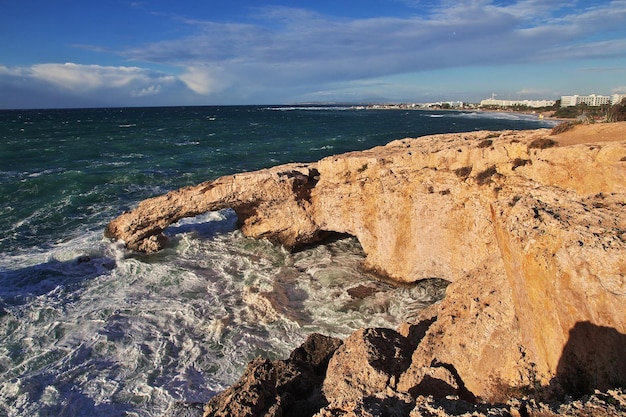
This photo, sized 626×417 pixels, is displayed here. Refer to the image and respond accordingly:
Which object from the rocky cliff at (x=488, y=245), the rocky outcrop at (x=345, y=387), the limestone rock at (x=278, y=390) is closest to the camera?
the rocky outcrop at (x=345, y=387)

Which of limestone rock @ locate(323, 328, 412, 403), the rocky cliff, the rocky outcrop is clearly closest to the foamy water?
the rocky cliff

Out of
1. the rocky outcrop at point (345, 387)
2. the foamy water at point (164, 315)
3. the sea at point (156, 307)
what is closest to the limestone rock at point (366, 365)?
the rocky outcrop at point (345, 387)

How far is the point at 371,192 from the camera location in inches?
537

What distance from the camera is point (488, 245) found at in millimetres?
10773

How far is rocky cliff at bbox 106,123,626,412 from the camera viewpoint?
14.6ft

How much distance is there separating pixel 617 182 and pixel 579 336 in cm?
320

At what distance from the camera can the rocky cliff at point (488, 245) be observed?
4445 mm

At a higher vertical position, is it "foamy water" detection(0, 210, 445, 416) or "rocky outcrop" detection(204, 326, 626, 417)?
"rocky outcrop" detection(204, 326, 626, 417)

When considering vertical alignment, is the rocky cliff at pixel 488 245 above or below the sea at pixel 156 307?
above

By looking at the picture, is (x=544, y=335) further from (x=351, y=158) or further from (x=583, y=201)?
(x=351, y=158)

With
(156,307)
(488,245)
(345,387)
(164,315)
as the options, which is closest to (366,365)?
(345,387)

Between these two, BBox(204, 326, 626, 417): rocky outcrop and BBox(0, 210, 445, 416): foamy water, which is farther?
BBox(0, 210, 445, 416): foamy water

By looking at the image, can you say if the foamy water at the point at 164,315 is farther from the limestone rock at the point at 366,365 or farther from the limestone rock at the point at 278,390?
the limestone rock at the point at 366,365

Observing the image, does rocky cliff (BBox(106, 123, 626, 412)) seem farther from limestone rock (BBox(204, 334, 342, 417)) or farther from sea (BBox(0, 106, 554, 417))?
sea (BBox(0, 106, 554, 417))
